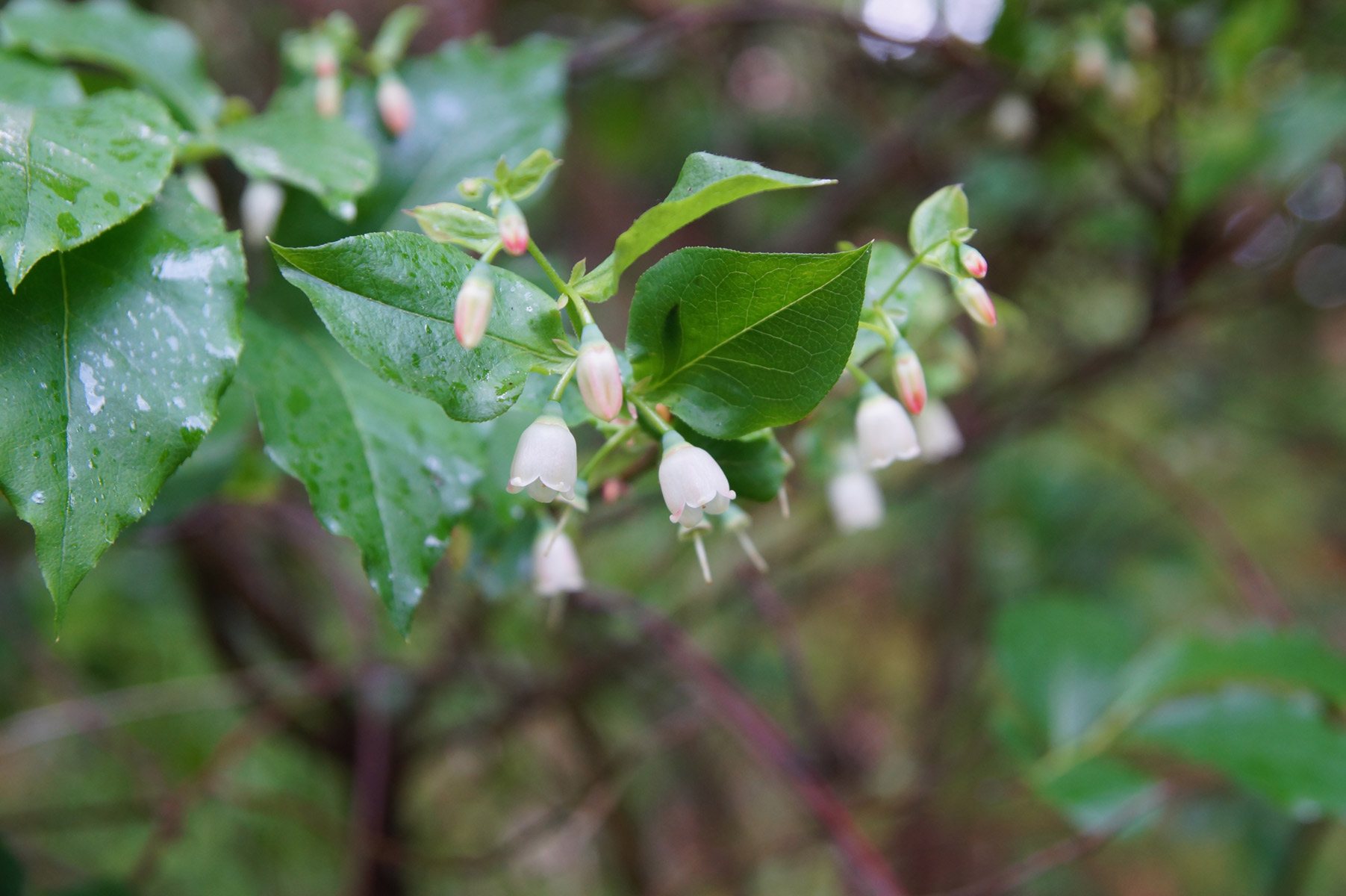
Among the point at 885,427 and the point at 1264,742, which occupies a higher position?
the point at 885,427

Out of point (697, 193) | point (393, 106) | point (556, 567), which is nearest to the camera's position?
point (697, 193)

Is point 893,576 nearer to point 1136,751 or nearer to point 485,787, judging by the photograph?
point 485,787

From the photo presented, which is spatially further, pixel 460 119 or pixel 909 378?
pixel 460 119

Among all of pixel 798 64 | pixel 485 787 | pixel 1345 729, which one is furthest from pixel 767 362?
pixel 798 64

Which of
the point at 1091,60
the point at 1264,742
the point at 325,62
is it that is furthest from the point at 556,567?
the point at 1091,60

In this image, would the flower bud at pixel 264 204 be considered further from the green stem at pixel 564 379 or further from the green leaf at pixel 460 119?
the green stem at pixel 564 379

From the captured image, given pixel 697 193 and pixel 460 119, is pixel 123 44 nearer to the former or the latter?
pixel 460 119
